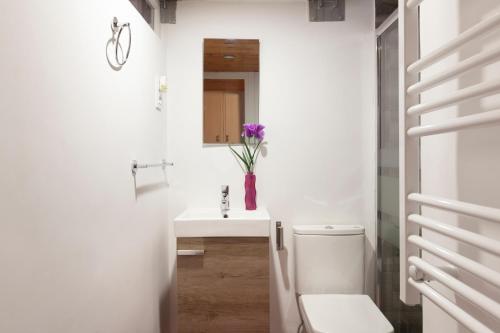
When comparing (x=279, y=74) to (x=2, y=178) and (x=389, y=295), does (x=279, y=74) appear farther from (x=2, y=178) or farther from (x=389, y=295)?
(x=2, y=178)

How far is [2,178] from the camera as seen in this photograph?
689 millimetres

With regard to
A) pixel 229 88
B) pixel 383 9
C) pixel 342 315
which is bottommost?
pixel 342 315

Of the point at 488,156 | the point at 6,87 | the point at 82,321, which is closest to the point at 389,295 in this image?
the point at 488,156

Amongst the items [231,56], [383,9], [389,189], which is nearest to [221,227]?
[389,189]

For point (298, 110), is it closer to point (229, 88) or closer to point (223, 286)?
point (229, 88)

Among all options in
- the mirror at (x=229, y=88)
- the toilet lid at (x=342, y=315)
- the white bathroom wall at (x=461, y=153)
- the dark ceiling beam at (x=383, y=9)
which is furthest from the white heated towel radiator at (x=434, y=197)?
the mirror at (x=229, y=88)

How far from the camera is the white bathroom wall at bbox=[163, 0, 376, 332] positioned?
208 cm

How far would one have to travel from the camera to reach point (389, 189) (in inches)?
74.1

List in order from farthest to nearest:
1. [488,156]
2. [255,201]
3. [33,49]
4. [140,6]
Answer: [255,201] → [140,6] → [33,49] → [488,156]

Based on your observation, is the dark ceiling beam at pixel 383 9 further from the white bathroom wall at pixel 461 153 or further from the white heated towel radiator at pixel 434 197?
the white heated towel radiator at pixel 434 197

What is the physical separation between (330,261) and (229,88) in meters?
1.24

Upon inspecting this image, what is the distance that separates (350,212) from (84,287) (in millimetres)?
1589

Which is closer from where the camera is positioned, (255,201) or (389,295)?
(389,295)

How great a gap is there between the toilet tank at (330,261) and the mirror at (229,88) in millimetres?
833
